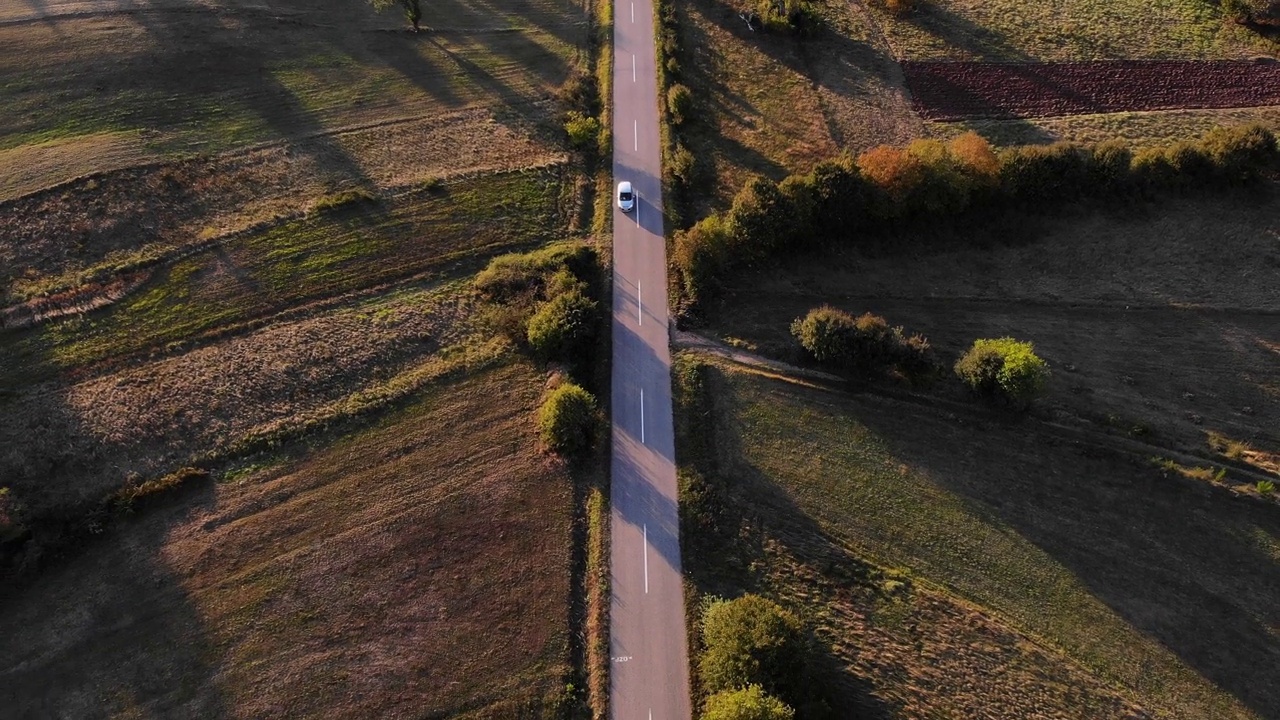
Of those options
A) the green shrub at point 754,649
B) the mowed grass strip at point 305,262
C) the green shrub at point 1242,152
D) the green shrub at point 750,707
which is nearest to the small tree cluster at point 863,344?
the green shrub at point 754,649

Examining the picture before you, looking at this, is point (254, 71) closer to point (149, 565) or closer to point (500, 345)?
point (500, 345)

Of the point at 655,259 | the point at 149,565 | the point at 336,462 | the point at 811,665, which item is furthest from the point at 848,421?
the point at 149,565

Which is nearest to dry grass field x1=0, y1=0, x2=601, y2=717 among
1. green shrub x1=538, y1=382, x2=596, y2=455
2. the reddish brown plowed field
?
green shrub x1=538, y1=382, x2=596, y2=455

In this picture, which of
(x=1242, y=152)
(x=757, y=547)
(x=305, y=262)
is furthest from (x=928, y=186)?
(x=305, y=262)

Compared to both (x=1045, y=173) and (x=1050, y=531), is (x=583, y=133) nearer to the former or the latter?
(x=1045, y=173)

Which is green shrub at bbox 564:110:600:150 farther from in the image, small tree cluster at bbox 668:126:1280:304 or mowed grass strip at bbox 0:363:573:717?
mowed grass strip at bbox 0:363:573:717

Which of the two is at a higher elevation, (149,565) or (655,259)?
(655,259)

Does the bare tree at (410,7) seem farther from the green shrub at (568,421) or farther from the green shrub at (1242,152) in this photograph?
the green shrub at (1242,152)

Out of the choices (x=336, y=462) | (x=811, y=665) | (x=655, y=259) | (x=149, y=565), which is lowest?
(x=811, y=665)
